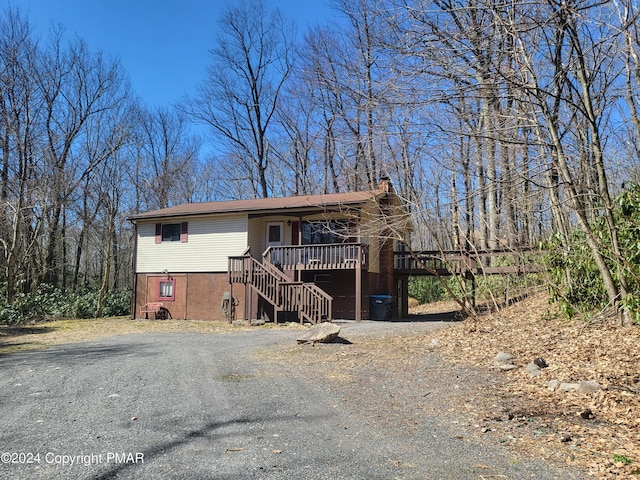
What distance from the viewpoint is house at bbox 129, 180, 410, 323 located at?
17.6m

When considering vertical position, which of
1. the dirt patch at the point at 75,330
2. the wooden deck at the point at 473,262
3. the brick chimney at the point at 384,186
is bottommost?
the dirt patch at the point at 75,330

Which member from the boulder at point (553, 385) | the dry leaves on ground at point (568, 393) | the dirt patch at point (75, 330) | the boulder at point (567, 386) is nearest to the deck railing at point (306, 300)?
the dirt patch at point (75, 330)

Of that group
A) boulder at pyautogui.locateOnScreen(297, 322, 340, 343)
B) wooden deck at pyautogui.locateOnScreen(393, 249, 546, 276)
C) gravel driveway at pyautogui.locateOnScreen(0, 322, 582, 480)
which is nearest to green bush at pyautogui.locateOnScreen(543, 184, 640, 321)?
wooden deck at pyautogui.locateOnScreen(393, 249, 546, 276)

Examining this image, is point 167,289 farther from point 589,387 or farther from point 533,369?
point 589,387

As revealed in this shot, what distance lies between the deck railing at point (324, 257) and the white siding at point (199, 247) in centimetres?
245

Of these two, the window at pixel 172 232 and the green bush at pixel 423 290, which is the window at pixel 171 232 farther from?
the green bush at pixel 423 290

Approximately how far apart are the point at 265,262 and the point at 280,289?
5.72 feet

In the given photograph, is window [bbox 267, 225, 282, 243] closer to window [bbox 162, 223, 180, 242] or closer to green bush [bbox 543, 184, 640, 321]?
window [bbox 162, 223, 180, 242]

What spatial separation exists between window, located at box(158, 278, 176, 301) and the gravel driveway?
13172 millimetres

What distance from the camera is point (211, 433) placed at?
4637 millimetres

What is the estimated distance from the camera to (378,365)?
839cm

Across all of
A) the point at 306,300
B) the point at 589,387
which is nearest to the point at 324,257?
the point at 306,300

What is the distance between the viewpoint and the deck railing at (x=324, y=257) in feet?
57.9

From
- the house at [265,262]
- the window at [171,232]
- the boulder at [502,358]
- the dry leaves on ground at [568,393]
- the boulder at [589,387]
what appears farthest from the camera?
the window at [171,232]
